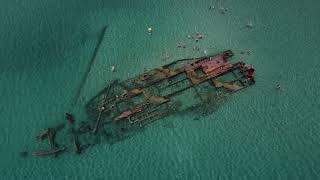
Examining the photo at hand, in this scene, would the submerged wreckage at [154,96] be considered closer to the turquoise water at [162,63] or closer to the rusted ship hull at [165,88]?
the rusted ship hull at [165,88]

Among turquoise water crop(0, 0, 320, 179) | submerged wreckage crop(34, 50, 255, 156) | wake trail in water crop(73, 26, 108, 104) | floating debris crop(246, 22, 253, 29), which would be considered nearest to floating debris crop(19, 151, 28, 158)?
turquoise water crop(0, 0, 320, 179)

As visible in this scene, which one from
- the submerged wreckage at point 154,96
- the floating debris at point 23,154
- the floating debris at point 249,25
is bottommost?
the floating debris at point 23,154

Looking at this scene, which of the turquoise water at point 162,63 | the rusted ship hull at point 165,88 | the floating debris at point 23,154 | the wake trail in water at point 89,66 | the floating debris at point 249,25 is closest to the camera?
the turquoise water at point 162,63

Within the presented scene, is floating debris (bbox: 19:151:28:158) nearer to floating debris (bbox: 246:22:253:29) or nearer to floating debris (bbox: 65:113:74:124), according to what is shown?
floating debris (bbox: 65:113:74:124)

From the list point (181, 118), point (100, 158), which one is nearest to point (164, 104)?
point (181, 118)

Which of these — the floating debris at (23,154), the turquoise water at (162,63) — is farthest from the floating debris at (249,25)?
the floating debris at (23,154)

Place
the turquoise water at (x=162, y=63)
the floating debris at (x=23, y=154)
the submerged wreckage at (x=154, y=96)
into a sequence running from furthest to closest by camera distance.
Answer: the submerged wreckage at (x=154, y=96) → the floating debris at (x=23, y=154) → the turquoise water at (x=162, y=63)
